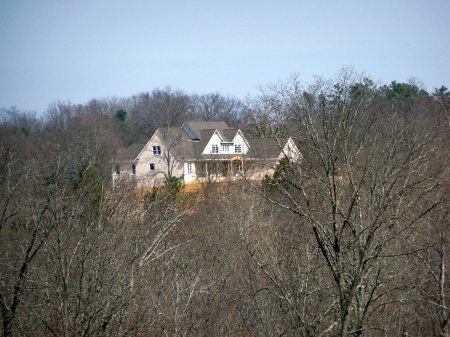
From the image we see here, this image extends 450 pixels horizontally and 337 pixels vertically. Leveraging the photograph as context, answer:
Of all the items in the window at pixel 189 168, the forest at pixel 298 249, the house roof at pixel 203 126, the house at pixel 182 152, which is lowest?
the forest at pixel 298 249

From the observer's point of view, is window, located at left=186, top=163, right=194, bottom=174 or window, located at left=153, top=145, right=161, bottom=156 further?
window, located at left=153, top=145, right=161, bottom=156

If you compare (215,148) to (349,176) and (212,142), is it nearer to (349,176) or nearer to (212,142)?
(212,142)

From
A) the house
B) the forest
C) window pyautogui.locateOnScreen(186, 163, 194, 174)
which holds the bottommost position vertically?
the forest

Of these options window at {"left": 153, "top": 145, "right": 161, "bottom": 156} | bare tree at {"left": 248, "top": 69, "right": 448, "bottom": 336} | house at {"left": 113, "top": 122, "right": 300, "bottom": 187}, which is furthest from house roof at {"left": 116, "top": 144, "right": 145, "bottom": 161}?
bare tree at {"left": 248, "top": 69, "right": 448, "bottom": 336}

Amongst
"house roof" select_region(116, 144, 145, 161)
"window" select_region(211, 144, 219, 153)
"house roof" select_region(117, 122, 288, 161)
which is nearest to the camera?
"house roof" select_region(117, 122, 288, 161)

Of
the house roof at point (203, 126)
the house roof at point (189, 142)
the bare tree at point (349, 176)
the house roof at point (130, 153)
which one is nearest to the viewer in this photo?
the bare tree at point (349, 176)

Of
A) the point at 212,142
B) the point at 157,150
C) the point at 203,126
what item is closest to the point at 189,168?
the point at 212,142

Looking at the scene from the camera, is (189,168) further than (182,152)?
Yes

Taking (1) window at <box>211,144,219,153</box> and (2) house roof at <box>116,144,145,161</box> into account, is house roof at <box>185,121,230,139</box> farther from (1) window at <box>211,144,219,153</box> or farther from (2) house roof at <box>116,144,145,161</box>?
(2) house roof at <box>116,144,145,161</box>

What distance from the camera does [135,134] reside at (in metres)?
64.2

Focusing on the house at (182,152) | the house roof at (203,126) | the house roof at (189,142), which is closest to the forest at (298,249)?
the house roof at (189,142)

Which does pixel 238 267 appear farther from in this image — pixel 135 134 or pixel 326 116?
pixel 135 134

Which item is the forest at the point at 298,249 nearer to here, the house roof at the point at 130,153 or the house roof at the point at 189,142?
the house roof at the point at 189,142

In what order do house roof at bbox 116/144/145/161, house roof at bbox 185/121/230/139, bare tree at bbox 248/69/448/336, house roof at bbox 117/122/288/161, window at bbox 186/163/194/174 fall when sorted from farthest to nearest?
house roof at bbox 185/121/230/139 < house roof at bbox 116/144/145/161 < window at bbox 186/163/194/174 < house roof at bbox 117/122/288/161 < bare tree at bbox 248/69/448/336
